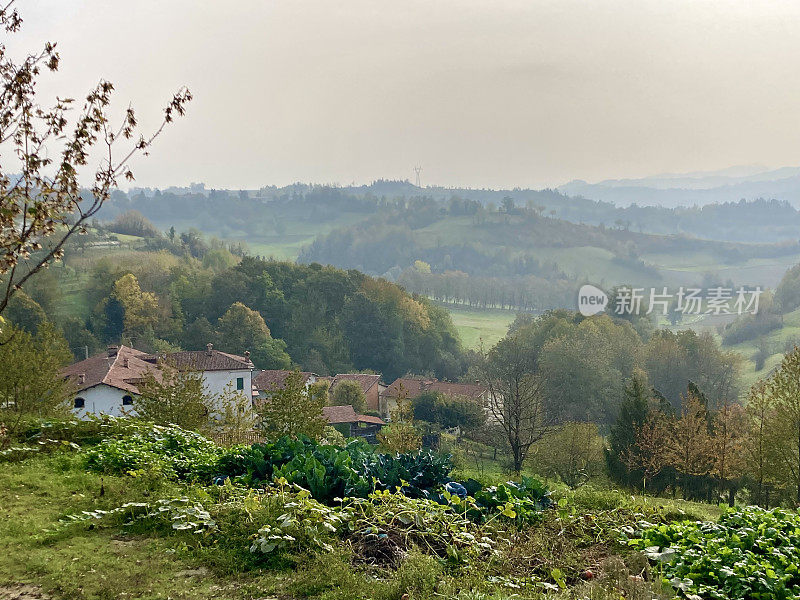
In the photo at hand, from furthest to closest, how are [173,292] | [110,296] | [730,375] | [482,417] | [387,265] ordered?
[387,265] < [173,292] < [110,296] < [730,375] < [482,417]

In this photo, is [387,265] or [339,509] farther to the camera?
[387,265]

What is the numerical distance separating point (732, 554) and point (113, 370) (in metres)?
44.3

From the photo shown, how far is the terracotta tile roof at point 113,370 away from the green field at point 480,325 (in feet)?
166

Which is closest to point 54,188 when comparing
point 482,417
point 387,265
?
point 482,417

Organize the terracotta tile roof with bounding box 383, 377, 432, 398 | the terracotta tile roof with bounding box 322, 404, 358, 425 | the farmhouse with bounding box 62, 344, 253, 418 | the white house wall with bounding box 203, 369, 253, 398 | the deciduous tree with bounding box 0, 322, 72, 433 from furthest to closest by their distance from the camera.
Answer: the terracotta tile roof with bounding box 383, 377, 432, 398, the terracotta tile roof with bounding box 322, 404, 358, 425, the white house wall with bounding box 203, 369, 253, 398, the farmhouse with bounding box 62, 344, 253, 418, the deciduous tree with bounding box 0, 322, 72, 433

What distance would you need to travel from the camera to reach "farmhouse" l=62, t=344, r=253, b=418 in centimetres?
3825

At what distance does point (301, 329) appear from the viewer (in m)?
79.1

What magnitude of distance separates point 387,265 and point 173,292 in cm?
10539

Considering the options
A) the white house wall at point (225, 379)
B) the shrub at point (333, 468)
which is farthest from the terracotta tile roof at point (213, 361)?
the shrub at point (333, 468)

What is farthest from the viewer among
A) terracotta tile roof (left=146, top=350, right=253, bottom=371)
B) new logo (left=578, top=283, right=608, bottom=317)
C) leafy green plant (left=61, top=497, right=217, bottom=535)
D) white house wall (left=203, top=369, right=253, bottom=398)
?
new logo (left=578, top=283, right=608, bottom=317)

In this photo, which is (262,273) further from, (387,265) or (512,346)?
(387,265)

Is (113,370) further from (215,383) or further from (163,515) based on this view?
(163,515)

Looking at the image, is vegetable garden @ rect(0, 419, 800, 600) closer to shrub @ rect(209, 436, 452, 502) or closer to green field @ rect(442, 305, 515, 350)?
shrub @ rect(209, 436, 452, 502)

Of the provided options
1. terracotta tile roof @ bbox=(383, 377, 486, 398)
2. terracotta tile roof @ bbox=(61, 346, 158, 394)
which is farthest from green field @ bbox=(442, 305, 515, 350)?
terracotta tile roof @ bbox=(61, 346, 158, 394)
